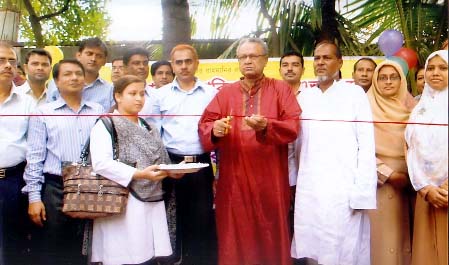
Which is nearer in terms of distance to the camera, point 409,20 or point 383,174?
point 383,174

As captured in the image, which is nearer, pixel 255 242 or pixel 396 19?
pixel 255 242

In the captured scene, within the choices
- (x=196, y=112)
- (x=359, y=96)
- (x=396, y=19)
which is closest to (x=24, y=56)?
(x=196, y=112)

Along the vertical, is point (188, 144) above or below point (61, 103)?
below

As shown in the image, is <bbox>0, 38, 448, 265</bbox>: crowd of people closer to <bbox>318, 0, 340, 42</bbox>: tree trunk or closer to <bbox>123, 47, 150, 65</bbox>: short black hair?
<bbox>123, 47, 150, 65</bbox>: short black hair

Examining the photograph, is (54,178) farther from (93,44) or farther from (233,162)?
(233,162)

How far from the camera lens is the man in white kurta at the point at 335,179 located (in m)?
3.04

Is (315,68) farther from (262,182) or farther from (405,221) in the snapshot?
(405,221)

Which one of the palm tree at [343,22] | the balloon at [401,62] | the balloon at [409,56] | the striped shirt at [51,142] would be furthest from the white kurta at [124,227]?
the balloon at [409,56]

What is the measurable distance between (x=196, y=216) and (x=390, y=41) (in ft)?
4.43

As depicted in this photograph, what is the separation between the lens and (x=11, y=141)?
9.97 ft

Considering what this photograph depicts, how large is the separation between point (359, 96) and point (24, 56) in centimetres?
167

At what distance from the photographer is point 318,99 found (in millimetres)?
3137

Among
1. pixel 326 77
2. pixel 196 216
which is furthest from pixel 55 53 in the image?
pixel 326 77

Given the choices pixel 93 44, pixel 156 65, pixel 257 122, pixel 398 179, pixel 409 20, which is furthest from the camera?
pixel 409 20
